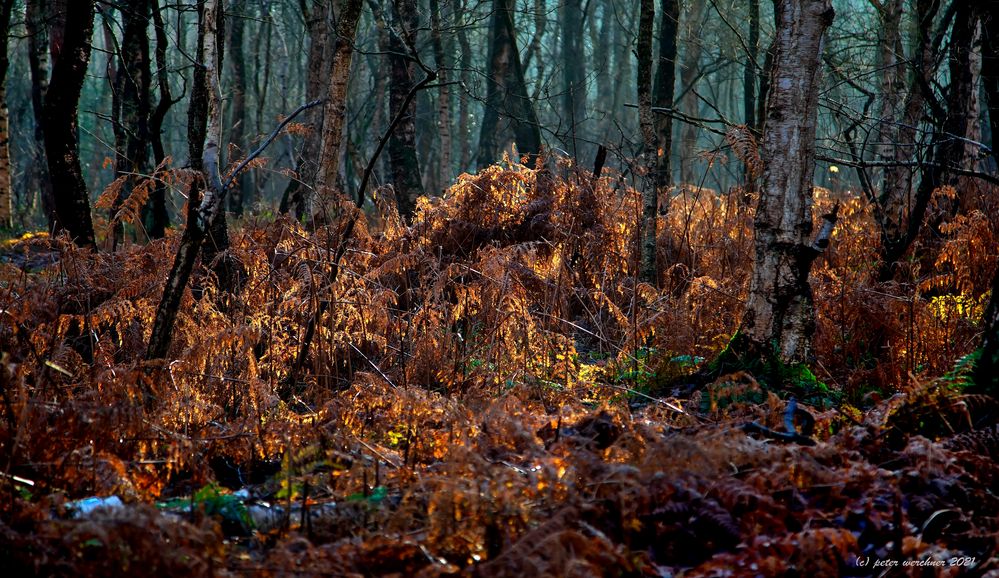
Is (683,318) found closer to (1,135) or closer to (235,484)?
(235,484)

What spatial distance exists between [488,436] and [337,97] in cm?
342

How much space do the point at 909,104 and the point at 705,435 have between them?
6480mm

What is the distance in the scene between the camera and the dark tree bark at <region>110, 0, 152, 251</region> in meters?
7.36

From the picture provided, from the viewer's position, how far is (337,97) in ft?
18.8

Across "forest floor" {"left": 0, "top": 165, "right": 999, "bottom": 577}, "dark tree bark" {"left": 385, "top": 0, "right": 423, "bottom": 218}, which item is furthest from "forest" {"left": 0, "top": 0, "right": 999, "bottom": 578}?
"dark tree bark" {"left": 385, "top": 0, "right": 423, "bottom": 218}

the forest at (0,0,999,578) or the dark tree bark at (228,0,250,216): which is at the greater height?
the dark tree bark at (228,0,250,216)

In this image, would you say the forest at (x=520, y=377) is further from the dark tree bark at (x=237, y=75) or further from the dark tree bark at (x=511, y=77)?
the dark tree bark at (x=237, y=75)

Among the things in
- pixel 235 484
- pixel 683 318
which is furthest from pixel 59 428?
pixel 683 318

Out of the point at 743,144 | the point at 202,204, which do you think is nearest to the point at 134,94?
the point at 202,204

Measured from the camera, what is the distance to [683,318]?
534 centimetres

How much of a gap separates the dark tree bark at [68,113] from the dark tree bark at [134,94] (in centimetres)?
62

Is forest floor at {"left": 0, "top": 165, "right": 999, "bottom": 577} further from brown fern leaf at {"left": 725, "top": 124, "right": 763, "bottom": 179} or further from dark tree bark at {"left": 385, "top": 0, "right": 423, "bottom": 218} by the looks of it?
dark tree bark at {"left": 385, "top": 0, "right": 423, "bottom": 218}

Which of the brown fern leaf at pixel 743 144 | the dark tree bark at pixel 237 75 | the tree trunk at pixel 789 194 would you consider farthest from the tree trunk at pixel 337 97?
the dark tree bark at pixel 237 75

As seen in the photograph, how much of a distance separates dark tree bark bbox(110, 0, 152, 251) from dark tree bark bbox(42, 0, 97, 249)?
24.3 inches
